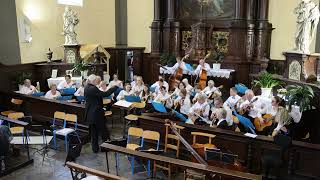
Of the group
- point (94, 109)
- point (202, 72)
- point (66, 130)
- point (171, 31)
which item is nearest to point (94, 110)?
point (94, 109)

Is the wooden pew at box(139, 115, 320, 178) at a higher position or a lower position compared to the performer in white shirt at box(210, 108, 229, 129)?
lower

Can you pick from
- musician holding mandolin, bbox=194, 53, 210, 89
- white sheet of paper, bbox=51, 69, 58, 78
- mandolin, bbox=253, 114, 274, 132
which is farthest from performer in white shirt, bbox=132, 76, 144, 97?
mandolin, bbox=253, 114, 274, 132

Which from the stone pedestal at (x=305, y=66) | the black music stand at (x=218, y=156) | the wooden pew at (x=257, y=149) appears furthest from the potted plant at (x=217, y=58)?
the black music stand at (x=218, y=156)

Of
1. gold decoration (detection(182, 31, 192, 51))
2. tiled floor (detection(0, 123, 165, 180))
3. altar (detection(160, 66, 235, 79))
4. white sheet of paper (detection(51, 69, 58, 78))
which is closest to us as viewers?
tiled floor (detection(0, 123, 165, 180))

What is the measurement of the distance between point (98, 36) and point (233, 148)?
11.2m

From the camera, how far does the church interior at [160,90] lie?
6.62 metres

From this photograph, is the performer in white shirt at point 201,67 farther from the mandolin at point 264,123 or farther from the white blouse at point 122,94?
the mandolin at point 264,123

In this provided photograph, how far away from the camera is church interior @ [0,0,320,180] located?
6.62 meters

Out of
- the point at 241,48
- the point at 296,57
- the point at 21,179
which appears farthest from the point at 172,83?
the point at 21,179

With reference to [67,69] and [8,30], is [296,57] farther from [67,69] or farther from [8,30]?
[8,30]

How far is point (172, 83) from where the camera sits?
12.9 metres

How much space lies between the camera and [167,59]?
1499cm

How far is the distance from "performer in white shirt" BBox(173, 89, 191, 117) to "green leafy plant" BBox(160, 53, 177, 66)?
5438mm

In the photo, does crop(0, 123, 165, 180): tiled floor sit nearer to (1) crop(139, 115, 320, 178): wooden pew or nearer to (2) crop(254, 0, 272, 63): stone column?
(1) crop(139, 115, 320, 178): wooden pew
